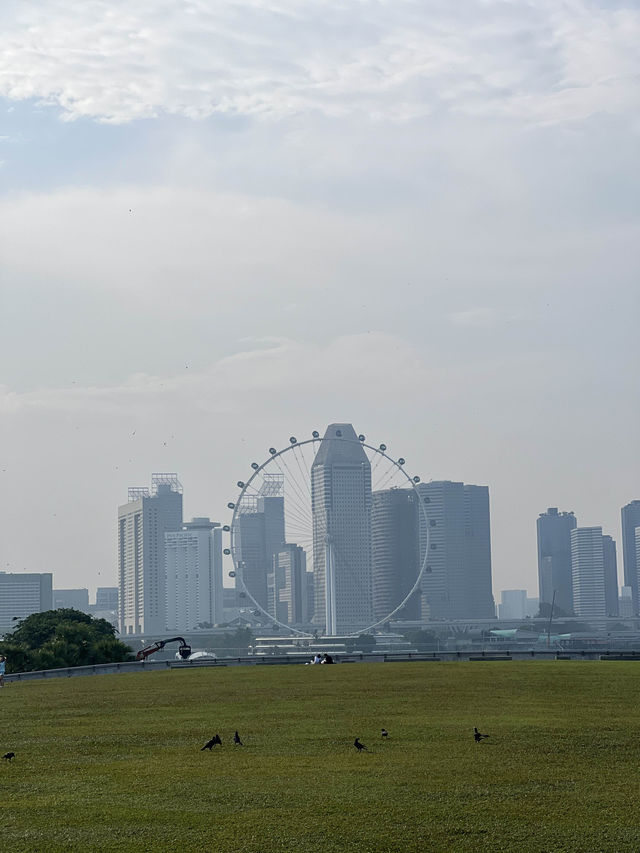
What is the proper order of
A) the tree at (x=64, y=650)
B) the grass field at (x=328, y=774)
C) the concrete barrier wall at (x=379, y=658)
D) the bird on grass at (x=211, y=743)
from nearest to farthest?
1. the grass field at (x=328, y=774)
2. the bird on grass at (x=211, y=743)
3. the concrete barrier wall at (x=379, y=658)
4. the tree at (x=64, y=650)

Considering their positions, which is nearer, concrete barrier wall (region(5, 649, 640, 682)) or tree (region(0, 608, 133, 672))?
concrete barrier wall (region(5, 649, 640, 682))

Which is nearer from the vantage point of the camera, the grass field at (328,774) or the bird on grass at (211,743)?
the grass field at (328,774)

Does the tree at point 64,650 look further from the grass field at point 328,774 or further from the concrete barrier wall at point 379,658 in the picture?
the grass field at point 328,774

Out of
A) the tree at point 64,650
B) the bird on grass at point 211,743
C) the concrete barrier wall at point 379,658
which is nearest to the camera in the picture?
the bird on grass at point 211,743

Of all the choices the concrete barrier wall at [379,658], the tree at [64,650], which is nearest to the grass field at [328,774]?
the concrete barrier wall at [379,658]

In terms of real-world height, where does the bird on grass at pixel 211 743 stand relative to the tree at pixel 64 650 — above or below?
above

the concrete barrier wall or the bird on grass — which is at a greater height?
the bird on grass

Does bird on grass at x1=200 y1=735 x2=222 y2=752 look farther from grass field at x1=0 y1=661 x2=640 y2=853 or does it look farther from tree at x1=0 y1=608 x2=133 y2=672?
tree at x1=0 y1=608 x2=133 y2=672

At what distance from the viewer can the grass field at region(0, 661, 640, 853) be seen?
1573cm

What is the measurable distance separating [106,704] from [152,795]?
59.9 feet

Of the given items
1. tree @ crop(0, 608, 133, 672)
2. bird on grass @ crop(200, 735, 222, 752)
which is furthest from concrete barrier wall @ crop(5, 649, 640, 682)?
bird on grass @ crop(200, 735, 222, 752)

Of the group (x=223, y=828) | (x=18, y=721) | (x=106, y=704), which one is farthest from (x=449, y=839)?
(x=106, y=704)

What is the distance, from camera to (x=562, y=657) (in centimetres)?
6906

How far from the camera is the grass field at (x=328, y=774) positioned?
51.6ft
